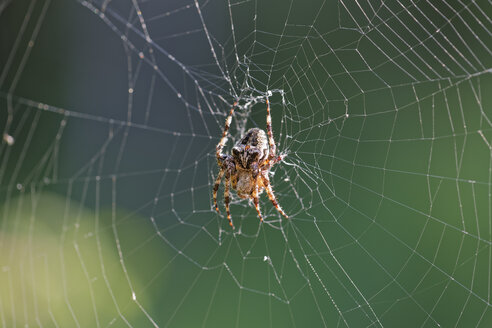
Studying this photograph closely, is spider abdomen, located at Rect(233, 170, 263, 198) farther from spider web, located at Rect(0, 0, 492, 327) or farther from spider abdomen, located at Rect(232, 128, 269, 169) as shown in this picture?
spider web, located at Rect(0, 0, 492, 327)

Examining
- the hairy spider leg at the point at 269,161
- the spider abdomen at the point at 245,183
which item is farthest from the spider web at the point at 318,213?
the spider abdomen at the point at 245,183

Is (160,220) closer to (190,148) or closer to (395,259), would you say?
(190,148)

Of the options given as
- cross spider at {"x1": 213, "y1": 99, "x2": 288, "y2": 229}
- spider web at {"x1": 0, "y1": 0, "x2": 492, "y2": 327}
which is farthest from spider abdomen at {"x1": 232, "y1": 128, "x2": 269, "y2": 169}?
spider web at {"x1": 0, "y1": 0, "x2": 492, "y2": 327}

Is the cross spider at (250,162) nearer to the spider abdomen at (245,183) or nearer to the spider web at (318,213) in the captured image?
the spider abdomen at (245,183)

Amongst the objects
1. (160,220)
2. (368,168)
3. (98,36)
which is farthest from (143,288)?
(98,36)

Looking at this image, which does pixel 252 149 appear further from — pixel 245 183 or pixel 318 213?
pixel 318 213

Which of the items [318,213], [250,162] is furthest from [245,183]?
[318,213]

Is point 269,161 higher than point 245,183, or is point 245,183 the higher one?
point 269,161
